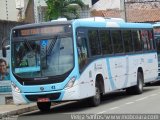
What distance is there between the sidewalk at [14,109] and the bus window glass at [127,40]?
14.9 ft

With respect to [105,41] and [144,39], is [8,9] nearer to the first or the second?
[144,39]

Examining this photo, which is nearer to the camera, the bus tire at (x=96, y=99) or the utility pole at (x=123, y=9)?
A: the bus tire at (x=96, y=99)

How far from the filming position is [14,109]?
18.8 m

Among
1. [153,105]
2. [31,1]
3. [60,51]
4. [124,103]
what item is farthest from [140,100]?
[31,1]

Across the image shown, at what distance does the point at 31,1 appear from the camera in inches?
1476

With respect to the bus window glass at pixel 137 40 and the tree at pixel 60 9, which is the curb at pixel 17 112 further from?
the tree at pixel 60 9

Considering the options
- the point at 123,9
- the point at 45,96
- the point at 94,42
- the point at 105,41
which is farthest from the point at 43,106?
the point at 123,9

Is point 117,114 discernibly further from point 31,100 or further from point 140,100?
point 140,100

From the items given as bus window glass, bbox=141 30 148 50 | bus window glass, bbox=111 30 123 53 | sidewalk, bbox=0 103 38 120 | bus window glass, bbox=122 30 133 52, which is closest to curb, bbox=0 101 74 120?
sidewalk, bbox=0 103 38 120

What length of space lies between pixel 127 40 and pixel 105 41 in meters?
2.40

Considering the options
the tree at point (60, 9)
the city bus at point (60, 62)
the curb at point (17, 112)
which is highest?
the tree at point (60, 9)

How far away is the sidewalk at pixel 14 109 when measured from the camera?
58.3ft

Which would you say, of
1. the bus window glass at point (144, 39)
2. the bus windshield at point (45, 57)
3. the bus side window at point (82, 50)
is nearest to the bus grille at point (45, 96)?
the bus windshield at point (45, 57)

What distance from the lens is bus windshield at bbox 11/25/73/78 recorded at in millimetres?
17141
